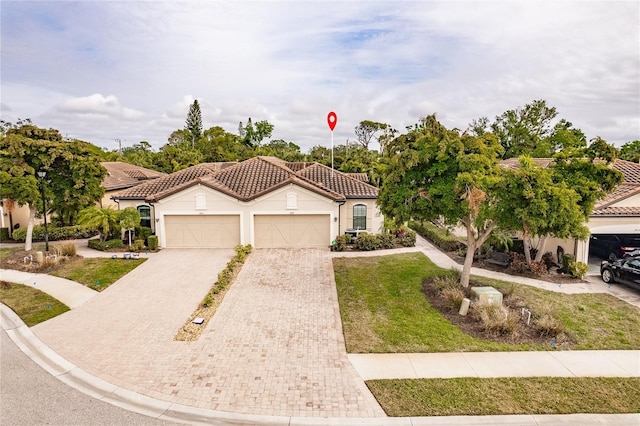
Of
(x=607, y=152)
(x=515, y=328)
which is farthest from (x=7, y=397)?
(x=607, y=152)

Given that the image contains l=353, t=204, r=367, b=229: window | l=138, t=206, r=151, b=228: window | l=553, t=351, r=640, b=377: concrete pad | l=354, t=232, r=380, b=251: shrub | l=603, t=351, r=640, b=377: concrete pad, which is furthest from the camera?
l=138, t=206, r=151, b=228: window

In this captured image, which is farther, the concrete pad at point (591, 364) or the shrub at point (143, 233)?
the shrub at point (143, 233)

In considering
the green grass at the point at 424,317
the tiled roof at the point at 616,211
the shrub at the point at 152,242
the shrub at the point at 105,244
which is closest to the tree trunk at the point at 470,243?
the green grass at the point at 424,317

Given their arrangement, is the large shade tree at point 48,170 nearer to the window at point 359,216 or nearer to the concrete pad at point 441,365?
the window at point 359,216

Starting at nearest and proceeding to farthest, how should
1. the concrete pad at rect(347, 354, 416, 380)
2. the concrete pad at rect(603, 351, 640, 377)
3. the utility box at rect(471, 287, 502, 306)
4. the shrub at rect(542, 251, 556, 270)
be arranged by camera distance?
1. the concrete pad at rect(347, 354, 416, 380)
2. the concrete pad at rect(603, 351, 640, 377)
3. the utility box at rect(471, 287, 502, 306)
4. the shrub at rect(542, 251, 556, 270)

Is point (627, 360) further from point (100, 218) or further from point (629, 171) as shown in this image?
point (100, 218)

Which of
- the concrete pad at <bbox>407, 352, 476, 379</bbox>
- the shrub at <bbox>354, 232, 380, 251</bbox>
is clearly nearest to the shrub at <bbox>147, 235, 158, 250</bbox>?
the shrub at <bbox>354, 232, 380, 251</bbox>

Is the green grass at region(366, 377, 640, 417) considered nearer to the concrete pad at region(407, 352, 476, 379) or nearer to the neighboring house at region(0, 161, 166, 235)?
the concrete pad at region(407, 352, 476, 379)
